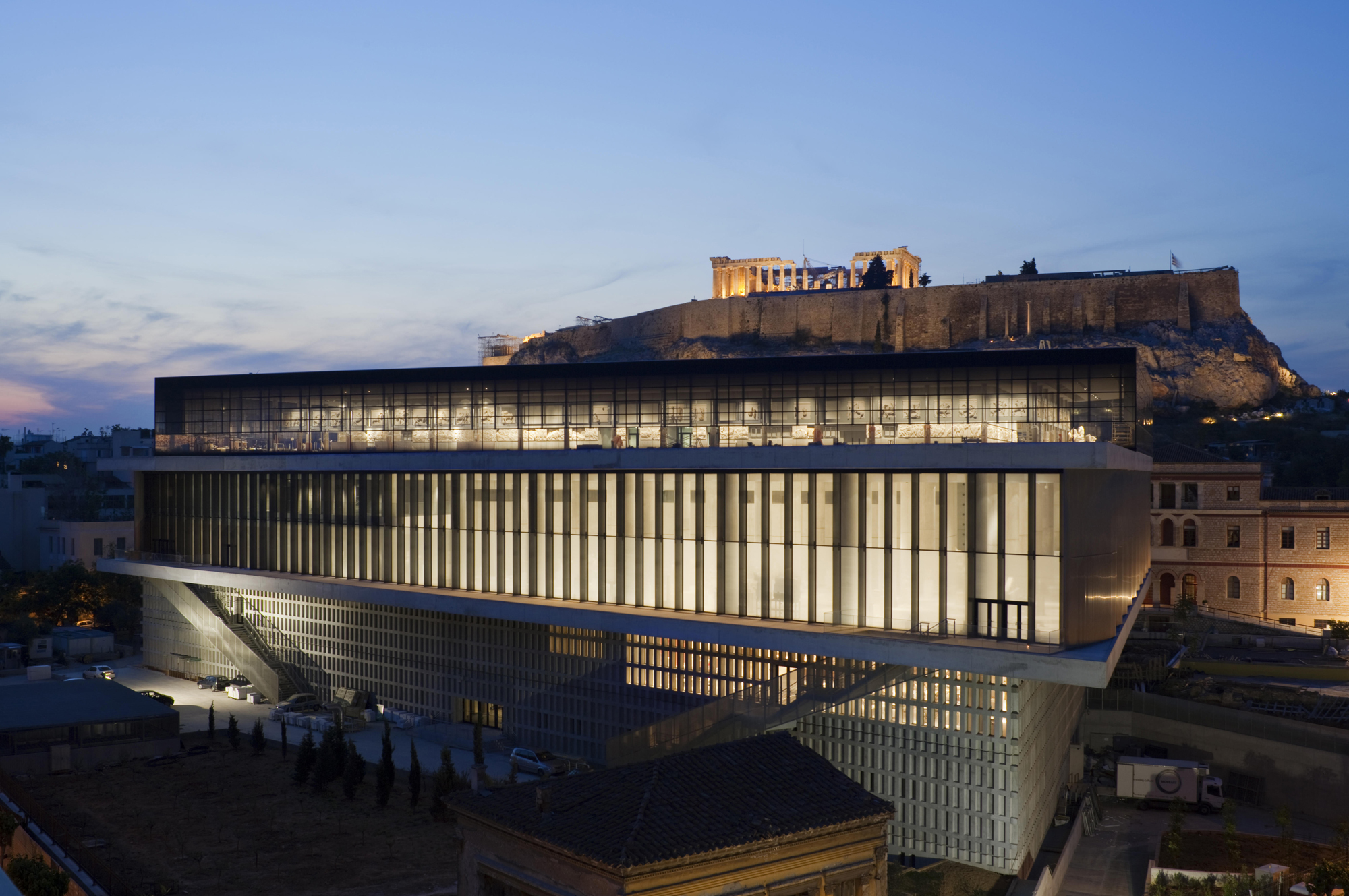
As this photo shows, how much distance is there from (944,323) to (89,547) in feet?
298

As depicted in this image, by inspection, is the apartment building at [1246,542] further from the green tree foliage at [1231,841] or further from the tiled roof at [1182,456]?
the green tree foliage at [1231,841]

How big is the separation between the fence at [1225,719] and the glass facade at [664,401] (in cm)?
993

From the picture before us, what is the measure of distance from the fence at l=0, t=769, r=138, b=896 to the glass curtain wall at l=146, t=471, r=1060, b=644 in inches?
591

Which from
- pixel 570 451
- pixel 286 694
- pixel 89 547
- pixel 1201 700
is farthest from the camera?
pixel 89 547

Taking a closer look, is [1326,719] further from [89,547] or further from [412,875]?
[89,547]

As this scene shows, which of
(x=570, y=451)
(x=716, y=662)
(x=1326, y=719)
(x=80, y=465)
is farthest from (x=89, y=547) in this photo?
(x=1326, y=719)

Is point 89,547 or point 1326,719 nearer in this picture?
point 1326,719

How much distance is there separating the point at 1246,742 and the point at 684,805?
82.3 ft

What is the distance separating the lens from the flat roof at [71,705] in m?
35.2

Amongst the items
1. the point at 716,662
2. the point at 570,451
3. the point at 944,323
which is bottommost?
the point at 716,662

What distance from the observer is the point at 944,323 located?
422 feet

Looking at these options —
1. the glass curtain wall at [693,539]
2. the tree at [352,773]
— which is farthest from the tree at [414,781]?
the glass curtain wall at [693,539]

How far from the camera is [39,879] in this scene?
20297 mm

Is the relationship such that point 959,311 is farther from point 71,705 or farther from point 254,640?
point 71,705
